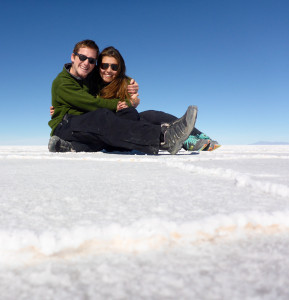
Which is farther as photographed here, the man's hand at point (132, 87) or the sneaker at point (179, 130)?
the man's hand at point (132, 87)

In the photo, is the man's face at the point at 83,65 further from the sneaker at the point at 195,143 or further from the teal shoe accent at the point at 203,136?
the teal shoe accent at the point at 203,136

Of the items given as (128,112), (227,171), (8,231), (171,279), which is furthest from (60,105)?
(171,279)

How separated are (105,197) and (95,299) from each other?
326 millimetres

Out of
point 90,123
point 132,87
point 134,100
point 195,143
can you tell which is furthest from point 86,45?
point 195,143

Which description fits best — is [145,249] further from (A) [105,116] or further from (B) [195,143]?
(B) [195,143]

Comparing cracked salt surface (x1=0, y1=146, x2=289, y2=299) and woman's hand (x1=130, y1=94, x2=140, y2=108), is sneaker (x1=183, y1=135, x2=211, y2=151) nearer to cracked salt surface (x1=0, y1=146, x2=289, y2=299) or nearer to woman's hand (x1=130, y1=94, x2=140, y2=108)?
woman's hand (x1=130, y1=94, x2=140, y2=108)

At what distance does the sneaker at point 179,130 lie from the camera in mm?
1756

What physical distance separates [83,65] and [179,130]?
119cm

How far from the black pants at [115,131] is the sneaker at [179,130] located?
65 mm

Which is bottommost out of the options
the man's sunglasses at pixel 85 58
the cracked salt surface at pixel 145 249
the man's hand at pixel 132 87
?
the cracked salt surface at pixel 145 249

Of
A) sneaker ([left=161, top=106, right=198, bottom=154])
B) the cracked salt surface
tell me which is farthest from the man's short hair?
the cracked salt surface

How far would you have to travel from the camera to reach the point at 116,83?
2418mm

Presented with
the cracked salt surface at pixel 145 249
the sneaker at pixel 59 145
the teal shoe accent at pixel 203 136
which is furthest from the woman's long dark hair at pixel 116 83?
the cracked salt surface at pixel 145 249

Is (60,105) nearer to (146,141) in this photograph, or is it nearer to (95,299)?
(146,141)
